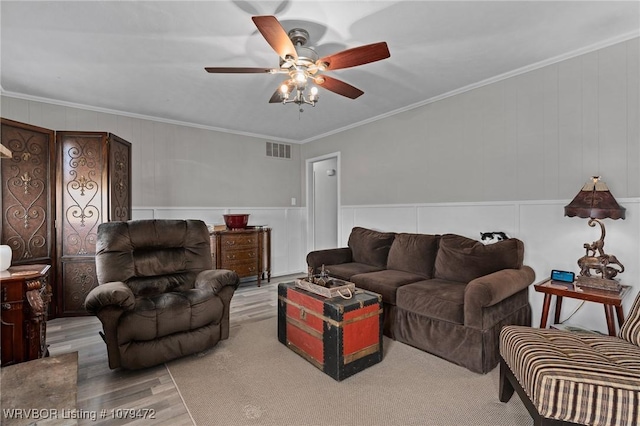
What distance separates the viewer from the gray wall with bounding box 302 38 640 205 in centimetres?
246

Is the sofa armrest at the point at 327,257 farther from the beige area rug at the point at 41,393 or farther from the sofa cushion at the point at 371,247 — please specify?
the beige area rug at the point at 41,393

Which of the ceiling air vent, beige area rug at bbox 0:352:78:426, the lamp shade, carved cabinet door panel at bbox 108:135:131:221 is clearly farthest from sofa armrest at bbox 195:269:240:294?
the ceiling air vent

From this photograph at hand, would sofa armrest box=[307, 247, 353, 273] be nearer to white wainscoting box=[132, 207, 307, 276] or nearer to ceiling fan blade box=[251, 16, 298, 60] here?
white wainscoting box=[132, 207, 307, 276]

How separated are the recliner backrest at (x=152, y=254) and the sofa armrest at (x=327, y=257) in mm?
1251

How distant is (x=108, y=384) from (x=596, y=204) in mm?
3732

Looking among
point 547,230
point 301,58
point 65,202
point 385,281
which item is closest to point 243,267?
point 65,202

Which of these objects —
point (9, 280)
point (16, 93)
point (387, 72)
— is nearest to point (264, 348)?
point (9, 280)

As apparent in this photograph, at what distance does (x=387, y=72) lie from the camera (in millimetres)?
3006

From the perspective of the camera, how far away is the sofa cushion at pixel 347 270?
134 inches

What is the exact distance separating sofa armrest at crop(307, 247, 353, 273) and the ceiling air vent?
244cm

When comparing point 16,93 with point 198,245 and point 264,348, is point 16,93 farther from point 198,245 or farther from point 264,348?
point 264,348

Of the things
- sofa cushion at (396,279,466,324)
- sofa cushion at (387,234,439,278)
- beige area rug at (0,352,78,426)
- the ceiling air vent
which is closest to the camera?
beige area rug at (0,352,78,426)

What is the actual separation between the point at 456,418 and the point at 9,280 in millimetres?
2785

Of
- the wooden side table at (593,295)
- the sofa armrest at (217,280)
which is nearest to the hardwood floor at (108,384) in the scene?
the sofa armrest at (217,280)
